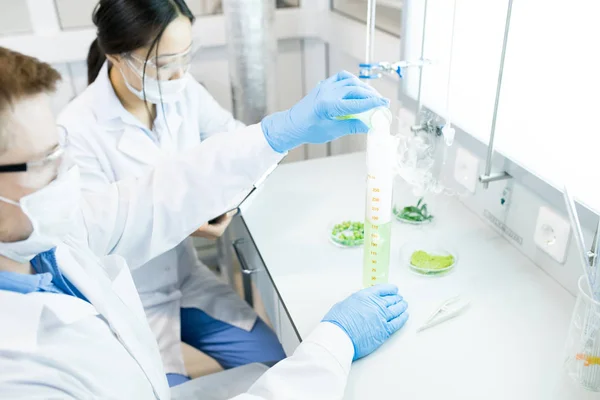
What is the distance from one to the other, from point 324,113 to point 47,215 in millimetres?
560

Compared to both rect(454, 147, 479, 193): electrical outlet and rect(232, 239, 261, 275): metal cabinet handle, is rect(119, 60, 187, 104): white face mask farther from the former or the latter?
rect(454, 147, 479, 193): electrical outlet

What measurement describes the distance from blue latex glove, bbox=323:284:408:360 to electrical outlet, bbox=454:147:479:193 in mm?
443

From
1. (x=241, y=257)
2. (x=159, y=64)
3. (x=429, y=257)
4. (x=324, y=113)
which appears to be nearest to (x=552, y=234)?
(x=429, y=257)

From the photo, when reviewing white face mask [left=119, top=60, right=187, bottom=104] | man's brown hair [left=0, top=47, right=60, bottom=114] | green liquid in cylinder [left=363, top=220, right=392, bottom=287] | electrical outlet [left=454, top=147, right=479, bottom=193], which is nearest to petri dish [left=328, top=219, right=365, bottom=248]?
green liquid in cylinder [left=363, top=220, right=392, bottom=287]

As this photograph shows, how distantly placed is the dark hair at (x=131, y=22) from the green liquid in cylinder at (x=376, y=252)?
0.77 meters

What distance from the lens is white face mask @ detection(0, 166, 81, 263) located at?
2.59ft

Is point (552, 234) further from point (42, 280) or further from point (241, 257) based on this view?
point (42, 280)

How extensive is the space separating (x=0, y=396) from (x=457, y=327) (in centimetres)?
77

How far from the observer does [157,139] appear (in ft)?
4.95

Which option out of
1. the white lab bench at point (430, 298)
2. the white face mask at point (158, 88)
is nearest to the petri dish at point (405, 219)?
the white lab bench at point (430, 298)

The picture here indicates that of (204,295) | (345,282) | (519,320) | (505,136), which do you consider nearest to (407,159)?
(505,136)

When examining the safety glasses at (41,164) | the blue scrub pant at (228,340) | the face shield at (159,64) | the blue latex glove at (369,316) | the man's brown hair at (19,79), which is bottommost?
the blue scrub pant at (228,340)

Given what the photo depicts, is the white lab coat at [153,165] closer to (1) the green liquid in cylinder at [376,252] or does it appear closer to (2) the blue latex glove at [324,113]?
(2) the blue latex glove at [324,113]

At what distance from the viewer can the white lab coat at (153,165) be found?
4.57 feet
